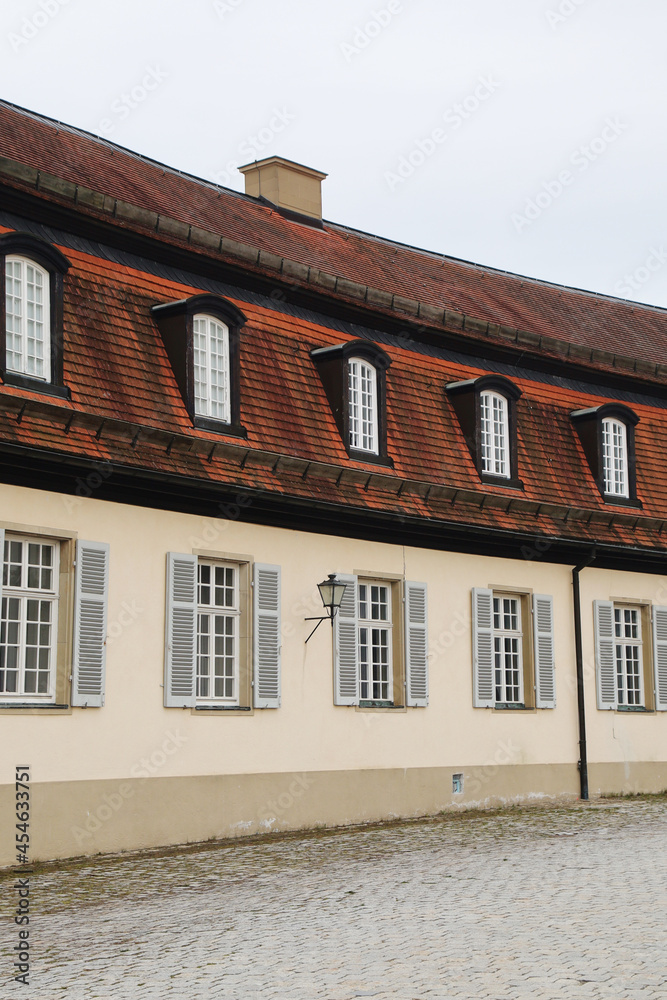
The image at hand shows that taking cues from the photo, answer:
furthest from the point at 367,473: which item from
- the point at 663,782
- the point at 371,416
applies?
the point at 663,782

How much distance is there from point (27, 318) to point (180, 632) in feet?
11.4

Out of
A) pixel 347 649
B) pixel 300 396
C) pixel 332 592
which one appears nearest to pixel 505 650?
pixel 347 649

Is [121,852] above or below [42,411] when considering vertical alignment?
below

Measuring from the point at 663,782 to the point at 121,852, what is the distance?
9.40 meters

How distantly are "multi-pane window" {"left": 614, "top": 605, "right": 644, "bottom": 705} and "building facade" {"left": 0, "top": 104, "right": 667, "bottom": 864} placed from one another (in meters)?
0.07

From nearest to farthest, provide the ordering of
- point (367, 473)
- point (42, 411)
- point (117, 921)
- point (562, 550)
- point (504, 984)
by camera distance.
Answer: point (504, 984) < point (117, 921) < point (42, 411) < point (367, 473) < point (562, 550)

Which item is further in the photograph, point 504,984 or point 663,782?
point 663,782

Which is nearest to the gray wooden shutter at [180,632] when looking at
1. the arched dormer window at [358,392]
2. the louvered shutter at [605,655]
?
the arched dormer window at [358,392]

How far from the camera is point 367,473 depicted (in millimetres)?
15758

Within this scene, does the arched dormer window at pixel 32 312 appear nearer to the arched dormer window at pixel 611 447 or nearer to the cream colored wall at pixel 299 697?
the cream colored wall at pixel 299 697

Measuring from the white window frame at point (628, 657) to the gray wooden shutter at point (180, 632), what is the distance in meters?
7.61

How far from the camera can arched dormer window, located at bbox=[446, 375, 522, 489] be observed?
17719 millimetres

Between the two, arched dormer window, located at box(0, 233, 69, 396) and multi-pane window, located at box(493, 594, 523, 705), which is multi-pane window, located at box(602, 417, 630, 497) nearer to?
multi-pane window, located at box(493, 594, 523, 705)

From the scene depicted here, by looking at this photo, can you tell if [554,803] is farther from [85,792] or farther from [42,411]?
[42,411]
